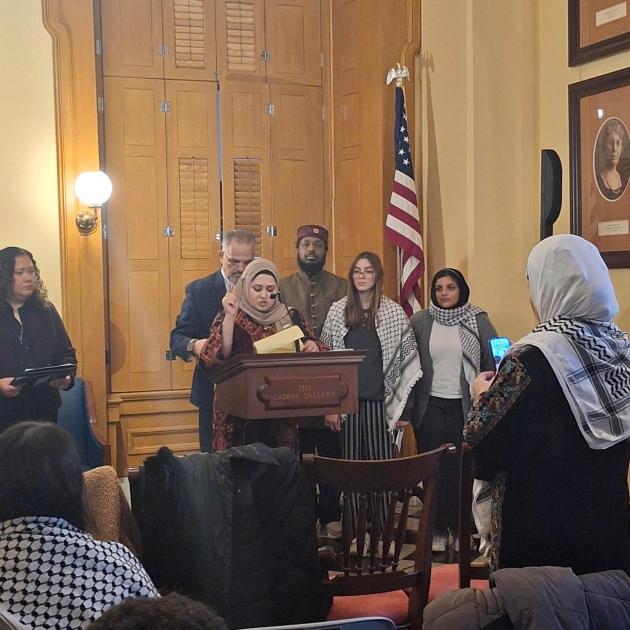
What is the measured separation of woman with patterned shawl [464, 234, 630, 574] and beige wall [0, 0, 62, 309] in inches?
161

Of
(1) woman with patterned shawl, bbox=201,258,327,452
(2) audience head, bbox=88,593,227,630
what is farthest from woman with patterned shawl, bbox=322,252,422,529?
(2) audience head, bbox=88,593,227,630

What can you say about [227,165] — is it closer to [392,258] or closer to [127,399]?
[392,258]

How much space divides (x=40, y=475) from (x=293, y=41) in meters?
5.16

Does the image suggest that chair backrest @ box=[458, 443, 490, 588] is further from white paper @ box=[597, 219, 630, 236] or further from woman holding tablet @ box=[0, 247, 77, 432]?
white paper @ box=[597, 219, 630, 236]

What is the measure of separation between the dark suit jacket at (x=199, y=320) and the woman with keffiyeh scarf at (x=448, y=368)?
106cm

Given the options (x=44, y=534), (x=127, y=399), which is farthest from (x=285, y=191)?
(x=44, y=534)

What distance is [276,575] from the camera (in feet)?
6.82

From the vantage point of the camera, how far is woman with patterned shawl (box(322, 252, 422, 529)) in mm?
4293

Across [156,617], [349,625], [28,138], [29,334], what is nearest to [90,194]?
[28,138]

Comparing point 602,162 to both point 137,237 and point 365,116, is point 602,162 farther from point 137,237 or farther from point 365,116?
point 137,237

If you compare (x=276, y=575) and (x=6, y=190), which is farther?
(x=6, y=190)

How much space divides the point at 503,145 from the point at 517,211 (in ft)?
1.26

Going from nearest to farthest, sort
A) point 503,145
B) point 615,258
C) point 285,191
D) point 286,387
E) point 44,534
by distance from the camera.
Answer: point 44,534 < point 286,387 < point 615,258 < point 503,145 < point 285,191

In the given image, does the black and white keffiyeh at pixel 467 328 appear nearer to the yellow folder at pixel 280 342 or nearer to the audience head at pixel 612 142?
the audience head at pixel 612 142
